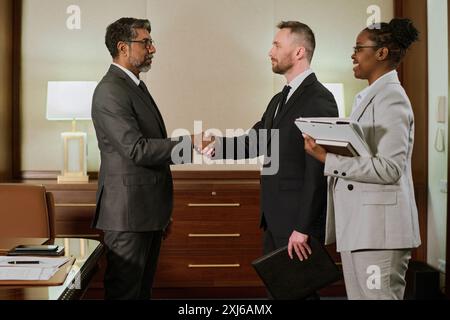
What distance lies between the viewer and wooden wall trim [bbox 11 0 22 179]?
263 cm

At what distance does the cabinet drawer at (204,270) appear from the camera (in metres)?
2.44

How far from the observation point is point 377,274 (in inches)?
54.6

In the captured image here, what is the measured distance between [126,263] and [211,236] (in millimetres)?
708

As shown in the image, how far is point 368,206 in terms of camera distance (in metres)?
1.39

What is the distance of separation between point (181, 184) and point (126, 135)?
2.48 feet

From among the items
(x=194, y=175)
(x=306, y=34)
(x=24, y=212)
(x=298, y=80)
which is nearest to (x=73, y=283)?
(x=24, y=212)

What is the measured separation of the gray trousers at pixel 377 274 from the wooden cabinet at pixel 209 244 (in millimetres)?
1025

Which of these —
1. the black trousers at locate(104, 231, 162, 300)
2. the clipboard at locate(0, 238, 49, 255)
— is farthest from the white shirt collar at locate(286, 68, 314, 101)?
the clipboard at locate(0, 238, 49, 255)

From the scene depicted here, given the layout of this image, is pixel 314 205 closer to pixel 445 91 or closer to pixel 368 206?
pixel 368 206

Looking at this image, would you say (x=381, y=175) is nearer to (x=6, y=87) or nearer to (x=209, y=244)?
(x=209, y=244)

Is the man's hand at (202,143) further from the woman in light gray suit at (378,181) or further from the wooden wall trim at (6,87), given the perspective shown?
the wooden wall trim at (6,87)
